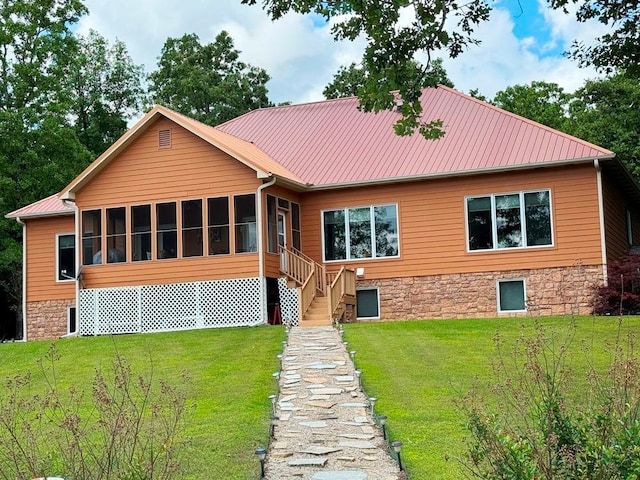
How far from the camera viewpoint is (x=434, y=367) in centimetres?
1185

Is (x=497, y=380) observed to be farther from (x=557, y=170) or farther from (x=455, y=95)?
(x=455, y=95)

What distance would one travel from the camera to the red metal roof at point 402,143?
1964cm

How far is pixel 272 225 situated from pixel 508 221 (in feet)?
19.3

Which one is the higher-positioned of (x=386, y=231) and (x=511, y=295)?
(x=386, y=231)

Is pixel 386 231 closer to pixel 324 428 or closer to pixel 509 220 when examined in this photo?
pixel 509 220

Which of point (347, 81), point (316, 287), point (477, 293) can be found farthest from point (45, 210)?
point (347, 81)

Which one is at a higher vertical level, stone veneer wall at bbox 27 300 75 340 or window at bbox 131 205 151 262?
window at bbox 131 205 151 262

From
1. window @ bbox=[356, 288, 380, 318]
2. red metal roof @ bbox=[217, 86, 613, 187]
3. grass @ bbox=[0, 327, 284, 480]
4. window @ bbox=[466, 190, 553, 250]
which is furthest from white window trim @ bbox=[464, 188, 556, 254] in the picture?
grass @ bbox=[0, 327, 284, 480]

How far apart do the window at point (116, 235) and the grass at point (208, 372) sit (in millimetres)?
3188

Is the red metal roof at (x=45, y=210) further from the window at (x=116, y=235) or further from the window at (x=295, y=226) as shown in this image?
the window at (x=295, y=226)

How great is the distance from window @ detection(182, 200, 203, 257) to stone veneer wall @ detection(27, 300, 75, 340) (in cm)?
532

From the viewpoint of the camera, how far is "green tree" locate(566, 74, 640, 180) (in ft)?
96.9

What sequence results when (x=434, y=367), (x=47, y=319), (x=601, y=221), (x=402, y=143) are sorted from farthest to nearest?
1. (x=47, y=319)
2. (x=402, y=143)
3. (x=601, y=221)
4. (x=434, y=367)

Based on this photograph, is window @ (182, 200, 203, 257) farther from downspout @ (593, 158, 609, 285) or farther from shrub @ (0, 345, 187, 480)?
downspout @ (593, 158, 609, 285)
